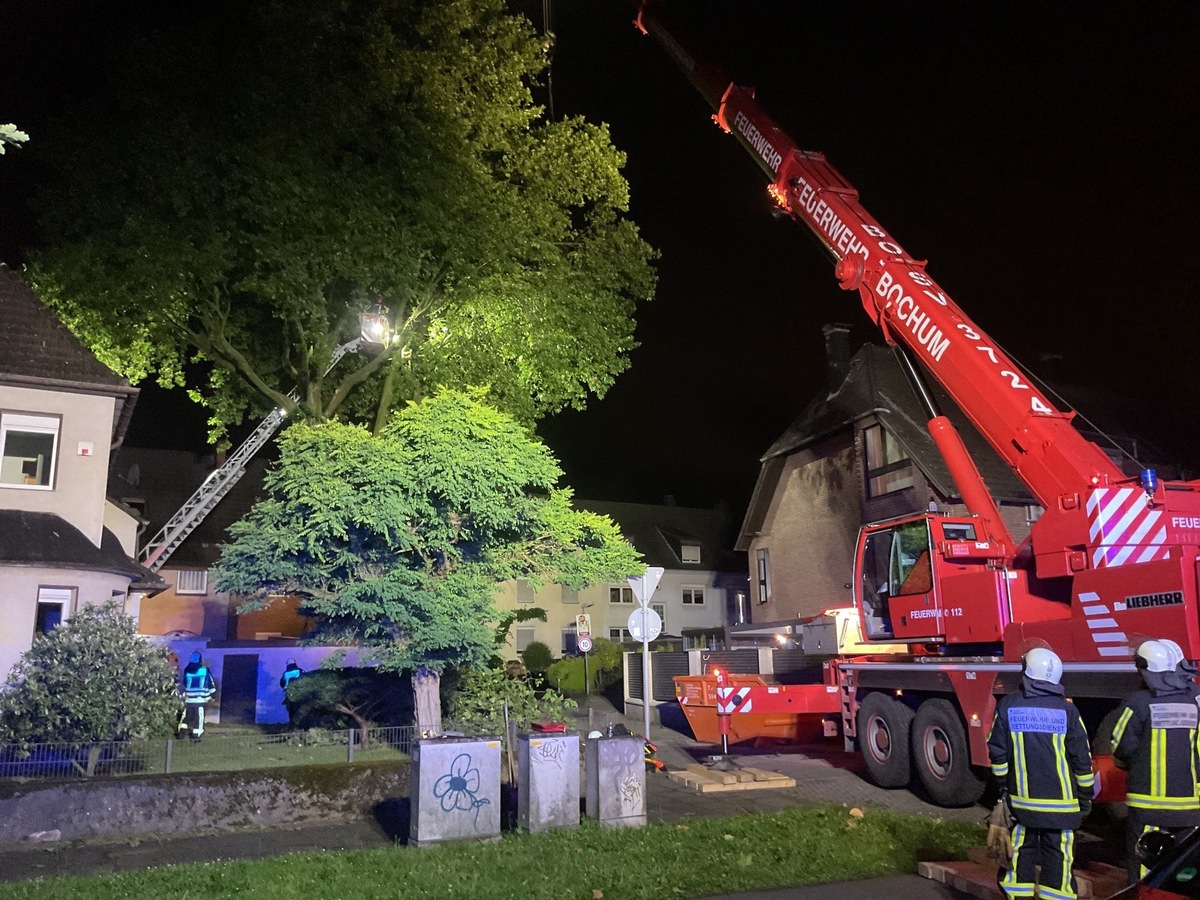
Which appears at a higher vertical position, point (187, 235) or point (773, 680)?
point (187, 235)

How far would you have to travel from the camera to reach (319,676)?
17.3 m

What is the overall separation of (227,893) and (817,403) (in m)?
24.6

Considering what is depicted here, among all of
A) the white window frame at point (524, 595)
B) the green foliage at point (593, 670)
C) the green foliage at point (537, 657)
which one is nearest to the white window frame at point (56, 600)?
the green foliage at point (593, 670)

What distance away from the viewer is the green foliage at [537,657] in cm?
3851

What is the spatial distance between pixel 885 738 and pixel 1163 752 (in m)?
6.54

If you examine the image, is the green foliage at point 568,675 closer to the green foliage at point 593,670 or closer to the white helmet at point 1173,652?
the green foliage at point 593,670

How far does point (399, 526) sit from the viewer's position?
483 inches

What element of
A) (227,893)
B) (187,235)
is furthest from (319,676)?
(227,893)

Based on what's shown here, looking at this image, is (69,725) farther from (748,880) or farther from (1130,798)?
(1130,798)

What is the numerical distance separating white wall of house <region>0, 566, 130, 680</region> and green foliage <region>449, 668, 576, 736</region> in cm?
550

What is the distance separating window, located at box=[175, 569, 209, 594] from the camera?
30489mm

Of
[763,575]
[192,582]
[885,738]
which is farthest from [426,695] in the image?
[192,582]

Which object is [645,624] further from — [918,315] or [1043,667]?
[1043,667]

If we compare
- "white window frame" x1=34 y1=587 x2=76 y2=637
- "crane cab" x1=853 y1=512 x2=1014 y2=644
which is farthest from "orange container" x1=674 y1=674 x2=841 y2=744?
"white window frame" x1=34 y1=587 x2=76 y2=637
